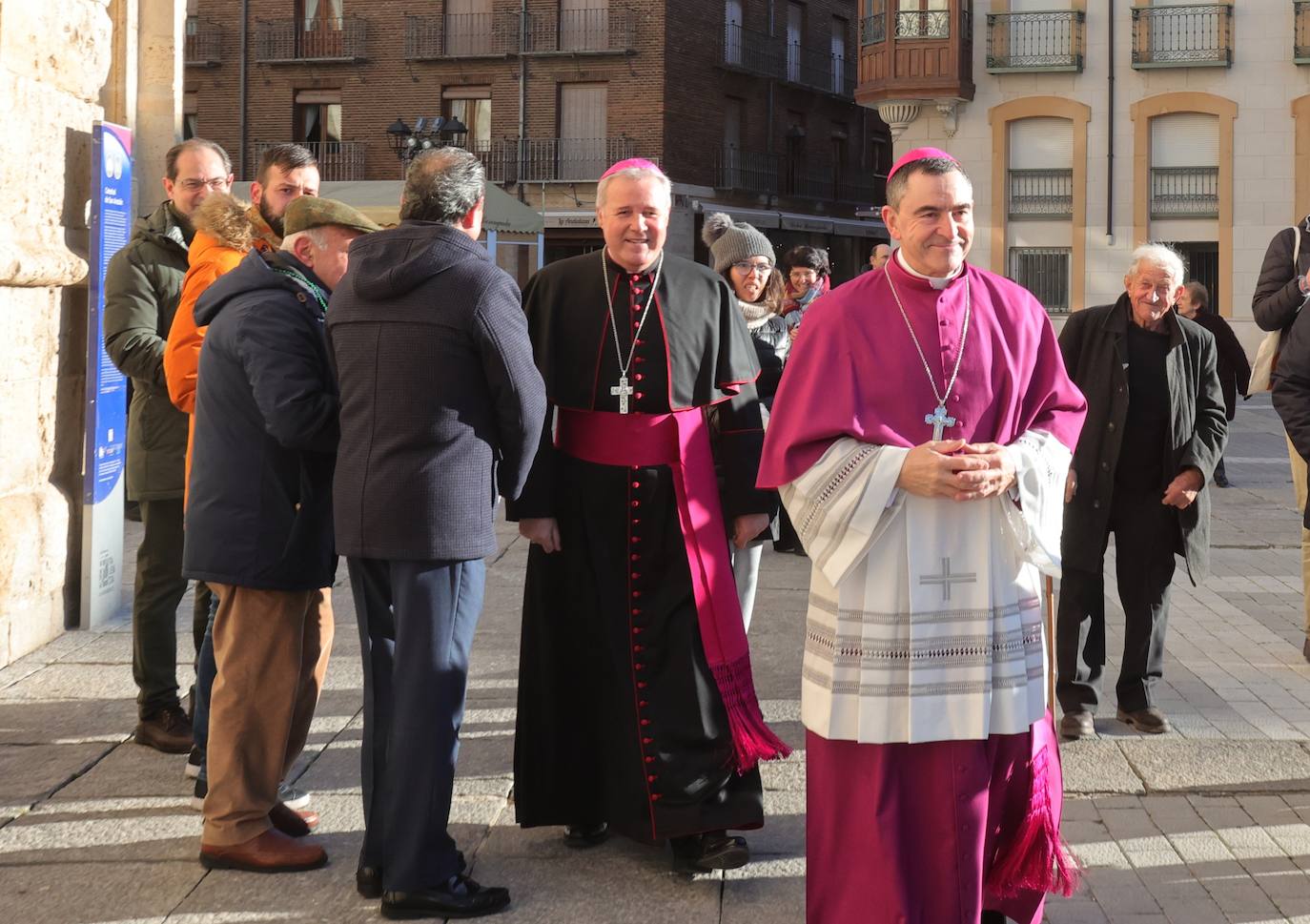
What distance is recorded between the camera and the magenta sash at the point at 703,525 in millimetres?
4773

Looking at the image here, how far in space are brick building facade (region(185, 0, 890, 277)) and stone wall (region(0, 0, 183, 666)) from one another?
101ft

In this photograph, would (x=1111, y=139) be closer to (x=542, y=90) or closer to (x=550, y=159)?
(x=550, y=159)

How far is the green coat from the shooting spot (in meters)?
5.87

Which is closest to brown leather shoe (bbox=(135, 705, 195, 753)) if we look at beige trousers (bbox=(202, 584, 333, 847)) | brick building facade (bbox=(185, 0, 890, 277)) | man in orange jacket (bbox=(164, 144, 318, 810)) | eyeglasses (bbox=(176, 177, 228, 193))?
man in orange jacket (bbox=(164, 144, 318, 810))

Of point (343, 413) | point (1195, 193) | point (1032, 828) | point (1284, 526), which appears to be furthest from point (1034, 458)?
point (1195, 193)

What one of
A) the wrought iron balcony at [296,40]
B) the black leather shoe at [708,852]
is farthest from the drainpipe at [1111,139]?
the black leather shoe at [708,852]

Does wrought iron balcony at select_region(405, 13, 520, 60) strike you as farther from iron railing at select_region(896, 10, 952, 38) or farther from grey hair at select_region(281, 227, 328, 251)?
grey hair at select_region(281, 227, 328, 251)

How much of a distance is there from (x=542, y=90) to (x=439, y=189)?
3643 cm

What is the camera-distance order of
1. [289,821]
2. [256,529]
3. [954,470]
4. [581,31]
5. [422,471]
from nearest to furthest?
[954,470], [422,471], [256,529], [289,821], [581,31]

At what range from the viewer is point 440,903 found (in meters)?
4.28

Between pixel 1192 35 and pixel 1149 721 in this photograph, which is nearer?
pixel 1149 721

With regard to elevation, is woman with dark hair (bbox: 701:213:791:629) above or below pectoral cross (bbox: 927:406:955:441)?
above

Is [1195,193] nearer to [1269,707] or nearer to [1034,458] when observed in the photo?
[1269,707]

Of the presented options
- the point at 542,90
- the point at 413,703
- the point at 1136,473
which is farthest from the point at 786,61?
the point at 413,703
